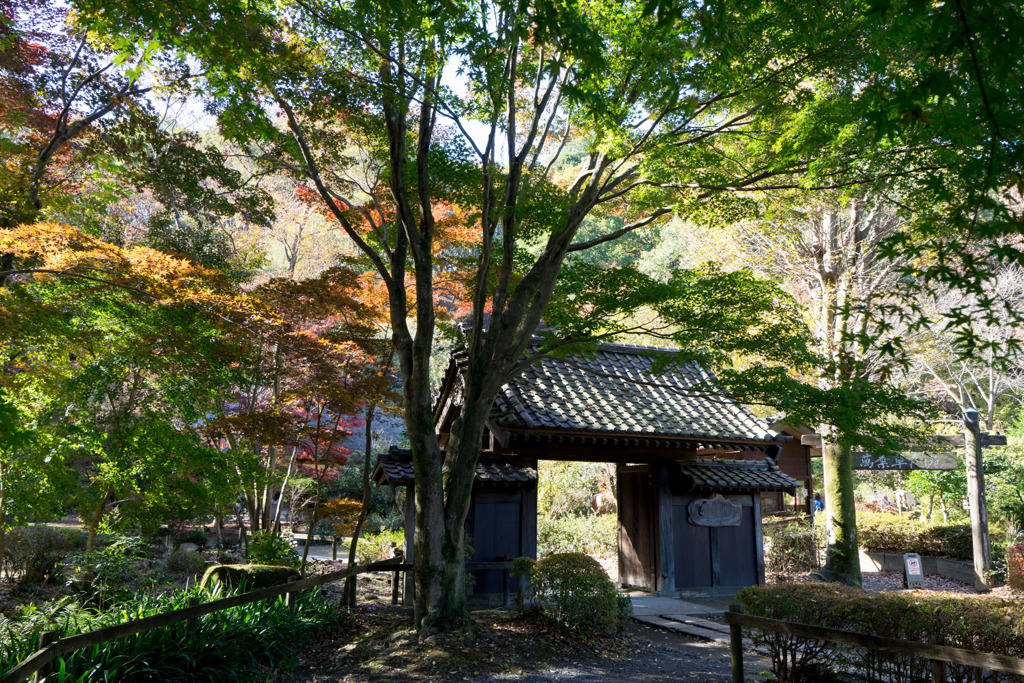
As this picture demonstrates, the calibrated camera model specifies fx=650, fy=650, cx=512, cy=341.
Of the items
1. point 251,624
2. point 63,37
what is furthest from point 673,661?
point 63,37

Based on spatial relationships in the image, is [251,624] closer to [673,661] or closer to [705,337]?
[673,661]

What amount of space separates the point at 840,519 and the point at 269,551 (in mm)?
11516

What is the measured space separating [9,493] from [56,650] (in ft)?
19.3

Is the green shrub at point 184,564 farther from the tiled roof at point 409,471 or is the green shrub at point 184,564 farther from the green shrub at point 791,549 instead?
the green shrub at point 791,549

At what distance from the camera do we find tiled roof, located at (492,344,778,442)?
36.3 feet

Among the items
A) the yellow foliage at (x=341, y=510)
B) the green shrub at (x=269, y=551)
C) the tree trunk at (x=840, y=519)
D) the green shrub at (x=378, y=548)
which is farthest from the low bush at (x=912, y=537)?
the green shrub at (x=269, y=551)

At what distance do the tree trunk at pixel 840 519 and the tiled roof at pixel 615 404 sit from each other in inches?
89.8

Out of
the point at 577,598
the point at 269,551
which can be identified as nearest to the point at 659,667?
the point at 577,598

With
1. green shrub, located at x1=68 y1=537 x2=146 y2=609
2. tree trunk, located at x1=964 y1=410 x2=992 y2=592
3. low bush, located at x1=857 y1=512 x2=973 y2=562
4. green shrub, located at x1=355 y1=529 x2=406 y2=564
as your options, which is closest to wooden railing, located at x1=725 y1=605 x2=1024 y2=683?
green shrub, located at x1=68 y1=537 x2=146 y2=609

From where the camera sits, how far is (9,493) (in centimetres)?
884

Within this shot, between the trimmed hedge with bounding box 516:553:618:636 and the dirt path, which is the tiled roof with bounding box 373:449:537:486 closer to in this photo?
the trimmed hedge with bounding box 516:553:618:636

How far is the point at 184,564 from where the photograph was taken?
47.6 ft

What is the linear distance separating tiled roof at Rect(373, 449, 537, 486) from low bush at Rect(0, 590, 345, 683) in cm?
248

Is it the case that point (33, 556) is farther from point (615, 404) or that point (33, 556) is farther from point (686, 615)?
point (686, 615)
